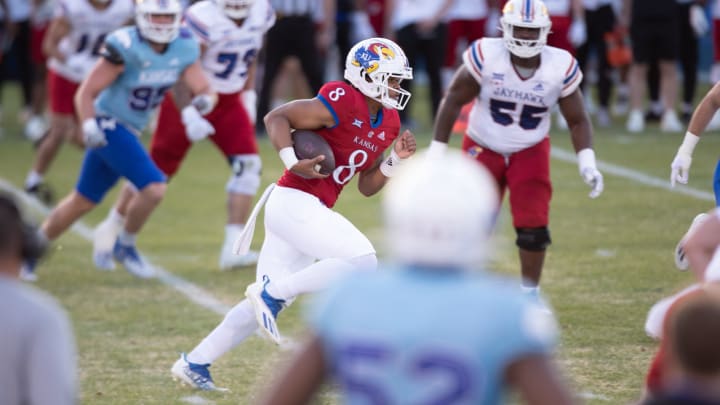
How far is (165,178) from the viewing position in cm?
711

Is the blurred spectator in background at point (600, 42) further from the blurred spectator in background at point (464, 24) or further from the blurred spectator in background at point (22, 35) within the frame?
the blurred spectator in background at point (22, 35)

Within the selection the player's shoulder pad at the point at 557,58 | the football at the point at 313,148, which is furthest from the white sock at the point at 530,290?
the football at the point at 313,148

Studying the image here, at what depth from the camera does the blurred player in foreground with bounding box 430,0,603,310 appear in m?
6.07

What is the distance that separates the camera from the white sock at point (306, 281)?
4.73 meters

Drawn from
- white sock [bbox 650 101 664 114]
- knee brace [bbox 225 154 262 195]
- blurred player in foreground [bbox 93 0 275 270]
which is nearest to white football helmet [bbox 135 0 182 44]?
blurred player in foreground [bbox 93 0 275 270]

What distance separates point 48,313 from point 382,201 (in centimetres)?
697

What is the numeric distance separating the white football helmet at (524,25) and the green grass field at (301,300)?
50.9 inches

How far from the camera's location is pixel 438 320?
91.0 inches

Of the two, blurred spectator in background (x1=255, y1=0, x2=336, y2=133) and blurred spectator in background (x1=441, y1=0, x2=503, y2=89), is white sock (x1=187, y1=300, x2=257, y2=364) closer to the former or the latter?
blurred spectator in background (x1=255, y1=0, x2=336, y2=133)

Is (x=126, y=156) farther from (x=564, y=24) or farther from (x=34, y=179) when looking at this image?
(x=564, y=24)

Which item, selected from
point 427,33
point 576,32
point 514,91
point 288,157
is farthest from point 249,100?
point 576,32

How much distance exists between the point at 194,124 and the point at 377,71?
217 centimetres

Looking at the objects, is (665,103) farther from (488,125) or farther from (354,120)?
(354,120)

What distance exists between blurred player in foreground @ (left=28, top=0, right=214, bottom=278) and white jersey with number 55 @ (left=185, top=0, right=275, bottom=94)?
0.61 m
